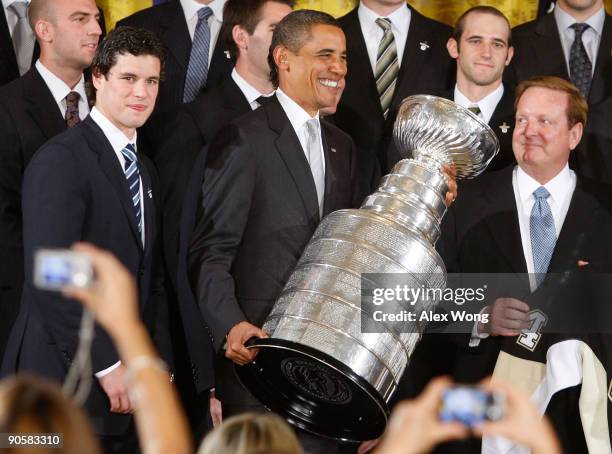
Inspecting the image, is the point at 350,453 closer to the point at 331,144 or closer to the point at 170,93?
the point at 331,144

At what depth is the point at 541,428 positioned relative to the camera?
1.61 metres

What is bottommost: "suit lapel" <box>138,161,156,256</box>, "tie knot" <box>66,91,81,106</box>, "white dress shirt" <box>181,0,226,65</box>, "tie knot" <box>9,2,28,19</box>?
"suit lapel" <box>138,161,156,256</box>

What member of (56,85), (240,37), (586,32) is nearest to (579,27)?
(586,32)

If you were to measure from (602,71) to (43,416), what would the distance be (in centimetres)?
350

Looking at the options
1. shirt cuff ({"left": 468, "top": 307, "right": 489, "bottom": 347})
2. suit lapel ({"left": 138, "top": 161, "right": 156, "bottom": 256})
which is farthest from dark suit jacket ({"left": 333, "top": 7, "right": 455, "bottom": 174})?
suit lapel ({"left": 138, "top": 161, "right": 156, "bottom": 256})

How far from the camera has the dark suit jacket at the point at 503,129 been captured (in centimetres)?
431

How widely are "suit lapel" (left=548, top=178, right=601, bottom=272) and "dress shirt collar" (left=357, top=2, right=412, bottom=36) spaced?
1083mm

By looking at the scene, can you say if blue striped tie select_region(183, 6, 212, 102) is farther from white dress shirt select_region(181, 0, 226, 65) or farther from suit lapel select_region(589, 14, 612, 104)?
suit lapel select_region(589, 14, 612, 104)

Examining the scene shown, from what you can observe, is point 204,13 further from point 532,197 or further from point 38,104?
point 532,197

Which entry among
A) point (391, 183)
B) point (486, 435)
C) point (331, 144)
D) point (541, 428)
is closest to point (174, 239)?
point (331, 144)

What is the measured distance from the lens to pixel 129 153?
341 cm

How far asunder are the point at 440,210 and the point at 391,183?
0.54 feet

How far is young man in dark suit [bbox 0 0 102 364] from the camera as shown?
12.0 ft

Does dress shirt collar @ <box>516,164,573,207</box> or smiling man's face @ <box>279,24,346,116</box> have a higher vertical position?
smiling man's face @ <box>279,24,346,116</box>
